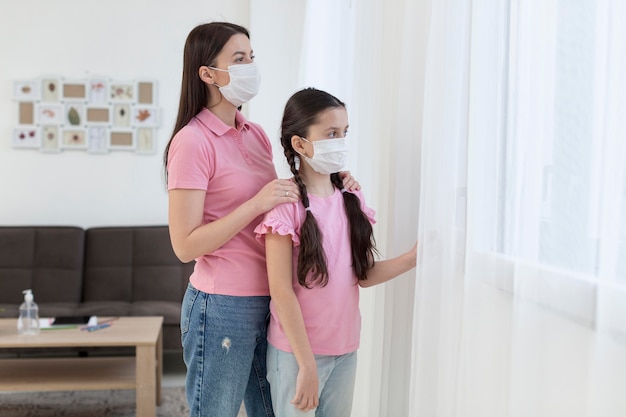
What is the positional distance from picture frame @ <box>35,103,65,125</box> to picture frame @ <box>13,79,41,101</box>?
0.07 metres

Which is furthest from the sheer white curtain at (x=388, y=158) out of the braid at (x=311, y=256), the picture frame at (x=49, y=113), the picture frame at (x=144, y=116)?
the picture frame at (x=49, y=113)

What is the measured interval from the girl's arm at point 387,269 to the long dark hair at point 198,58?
55cm

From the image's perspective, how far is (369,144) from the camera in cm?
208

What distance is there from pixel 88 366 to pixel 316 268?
2162 mm

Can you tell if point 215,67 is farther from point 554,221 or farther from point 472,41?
point 554,221

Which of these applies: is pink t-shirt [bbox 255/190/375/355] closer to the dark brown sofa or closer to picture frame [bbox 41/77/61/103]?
the dark brown sofa

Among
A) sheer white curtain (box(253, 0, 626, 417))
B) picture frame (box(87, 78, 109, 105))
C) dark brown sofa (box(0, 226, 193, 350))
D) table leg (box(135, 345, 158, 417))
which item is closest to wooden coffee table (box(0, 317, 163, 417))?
table leg (box(135, 345, 158, 417))

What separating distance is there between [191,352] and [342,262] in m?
0.40

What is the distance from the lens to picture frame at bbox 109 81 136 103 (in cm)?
448

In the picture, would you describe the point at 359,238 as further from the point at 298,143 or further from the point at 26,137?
the point at 26,137

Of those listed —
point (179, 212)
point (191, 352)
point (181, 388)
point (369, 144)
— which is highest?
point (369, 144)

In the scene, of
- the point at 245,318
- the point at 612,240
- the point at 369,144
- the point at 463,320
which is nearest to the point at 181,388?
the point at 369,144

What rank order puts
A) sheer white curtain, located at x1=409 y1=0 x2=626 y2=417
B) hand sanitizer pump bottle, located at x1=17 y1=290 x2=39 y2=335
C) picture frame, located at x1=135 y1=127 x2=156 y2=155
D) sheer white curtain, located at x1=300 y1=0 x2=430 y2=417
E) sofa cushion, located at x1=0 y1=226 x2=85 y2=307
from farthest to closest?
picture frame, located at x1=135 y1=127 x2=156 y2=155, sofa cushion, located at x1=0 y1=226 x2=85 y2=307, hand sanitizer pump bottle, located at x1=17 y1=290 x2=39 y2=335, sheer white curtain, located at x1=300 y1=0 x2=430 y2=417, sheer white curtain, located at x1=409 y1=0 x2=626 y2=417

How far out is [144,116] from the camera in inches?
177
